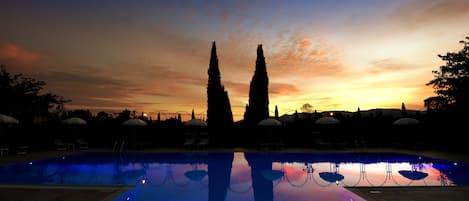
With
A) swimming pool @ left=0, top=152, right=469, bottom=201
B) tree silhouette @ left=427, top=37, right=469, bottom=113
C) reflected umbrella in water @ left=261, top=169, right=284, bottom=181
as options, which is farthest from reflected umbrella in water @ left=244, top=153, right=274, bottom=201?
tree silhouette @ left=427, top=37, right=469, bottom=113

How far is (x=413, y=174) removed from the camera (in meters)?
10.9

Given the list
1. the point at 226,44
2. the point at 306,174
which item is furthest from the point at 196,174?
the point at 226,44

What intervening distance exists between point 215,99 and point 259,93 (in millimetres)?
3455

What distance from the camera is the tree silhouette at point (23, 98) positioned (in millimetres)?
20094

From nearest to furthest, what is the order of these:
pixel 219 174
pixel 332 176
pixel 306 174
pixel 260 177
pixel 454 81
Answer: pixel 332 176 → pixel 260 177 → pixel 306 174 → pixel 219 174 → pixel 454 81

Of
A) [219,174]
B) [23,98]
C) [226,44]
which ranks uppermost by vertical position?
[226,44]

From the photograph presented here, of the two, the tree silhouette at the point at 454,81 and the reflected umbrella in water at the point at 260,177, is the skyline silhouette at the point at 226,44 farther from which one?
the reflected umbrella in water at the point at 260,177

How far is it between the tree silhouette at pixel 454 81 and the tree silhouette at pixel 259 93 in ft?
35.0

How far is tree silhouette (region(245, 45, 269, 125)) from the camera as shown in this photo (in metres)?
22.7

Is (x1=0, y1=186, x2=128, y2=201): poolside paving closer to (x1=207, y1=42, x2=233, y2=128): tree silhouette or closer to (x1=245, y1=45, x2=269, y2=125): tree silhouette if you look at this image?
(x1=207, y1=42, x2=233, y2=128): tree silhouette

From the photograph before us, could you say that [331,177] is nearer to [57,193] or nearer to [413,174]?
[413,174]

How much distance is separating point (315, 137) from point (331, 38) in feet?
20.7

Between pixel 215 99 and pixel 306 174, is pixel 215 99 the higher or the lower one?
the higher one

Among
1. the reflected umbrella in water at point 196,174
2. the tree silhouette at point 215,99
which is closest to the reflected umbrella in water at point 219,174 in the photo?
the reflected umbrella in water at point 196,174
